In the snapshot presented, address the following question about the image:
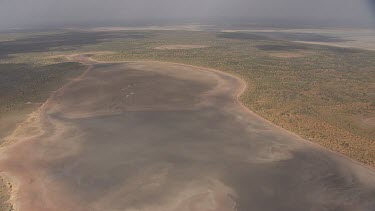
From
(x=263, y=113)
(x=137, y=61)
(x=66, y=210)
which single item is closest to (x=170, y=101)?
(x=263, y=113)

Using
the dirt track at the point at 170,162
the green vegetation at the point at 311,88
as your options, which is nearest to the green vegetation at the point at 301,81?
the green vegetation at the point at 311,88

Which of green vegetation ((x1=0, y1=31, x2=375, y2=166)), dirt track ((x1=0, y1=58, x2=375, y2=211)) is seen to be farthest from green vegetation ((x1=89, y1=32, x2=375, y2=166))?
dirt track ((x1=0, y1=58, x2=375, y2=211))

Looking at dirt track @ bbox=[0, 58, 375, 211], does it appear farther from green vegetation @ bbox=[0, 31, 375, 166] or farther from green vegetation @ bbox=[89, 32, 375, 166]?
green vegetation @ bbox=[0, 31, 375, 166]

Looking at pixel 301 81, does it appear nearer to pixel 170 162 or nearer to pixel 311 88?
pixel 311 88

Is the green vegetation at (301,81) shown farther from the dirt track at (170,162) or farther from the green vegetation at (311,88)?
the dirt track at (170,162)

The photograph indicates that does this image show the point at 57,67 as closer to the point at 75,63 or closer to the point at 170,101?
the point at 75,63

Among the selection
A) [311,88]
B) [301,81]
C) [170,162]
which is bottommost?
[170,162]

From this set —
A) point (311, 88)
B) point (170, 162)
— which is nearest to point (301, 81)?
point (311, 88)

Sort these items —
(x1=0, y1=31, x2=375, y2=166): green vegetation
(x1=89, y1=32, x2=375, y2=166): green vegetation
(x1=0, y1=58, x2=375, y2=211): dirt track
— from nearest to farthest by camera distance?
(x1=0, y1=58, x2=375, y2=211): dirt track → (x1=89, y1=32, x2=375, y2=166): green vegetation → (x1=0, y1=31, x2=375, y2=166): green vegetation
